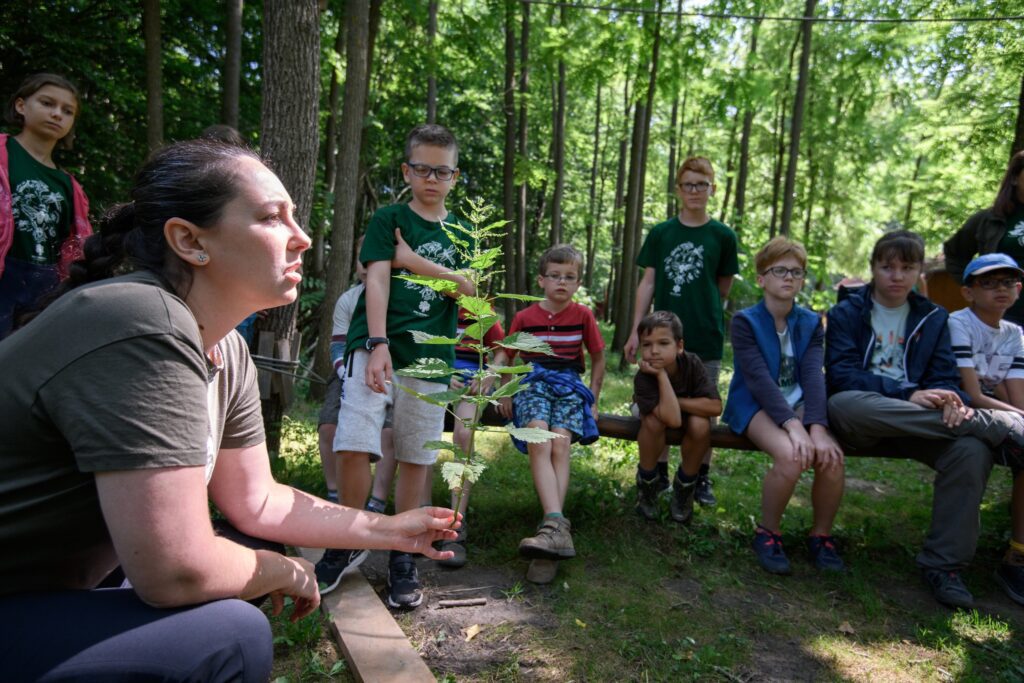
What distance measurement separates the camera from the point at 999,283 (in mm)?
3846

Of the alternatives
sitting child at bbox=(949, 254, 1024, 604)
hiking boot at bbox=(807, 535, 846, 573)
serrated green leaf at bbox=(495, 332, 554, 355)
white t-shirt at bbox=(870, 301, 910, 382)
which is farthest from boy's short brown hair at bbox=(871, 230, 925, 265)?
→ serrated green leaf at bbox=(495, 332, 554, 355)

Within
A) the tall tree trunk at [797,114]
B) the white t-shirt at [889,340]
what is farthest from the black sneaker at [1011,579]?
the tall tree trunk at [797,114]

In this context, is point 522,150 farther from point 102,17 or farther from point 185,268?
point 185,268

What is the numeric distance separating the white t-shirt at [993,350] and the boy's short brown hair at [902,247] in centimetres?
46

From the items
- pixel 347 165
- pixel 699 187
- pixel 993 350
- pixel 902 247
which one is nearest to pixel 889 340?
pixel 902 247

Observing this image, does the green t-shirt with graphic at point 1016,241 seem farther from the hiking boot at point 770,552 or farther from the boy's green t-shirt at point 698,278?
the hiking boot at point 770,552

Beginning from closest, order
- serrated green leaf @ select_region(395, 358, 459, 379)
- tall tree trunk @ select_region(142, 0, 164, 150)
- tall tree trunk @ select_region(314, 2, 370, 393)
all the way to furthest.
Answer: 1. serrated green leaf @ select_region(395, 358, 459, 379)
2. tall tree trunk @ select_region(314, 2, 370, 393)
3. tall tree trunk @ select_region(142, 0, 164, 150)

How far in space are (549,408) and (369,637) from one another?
1.62m

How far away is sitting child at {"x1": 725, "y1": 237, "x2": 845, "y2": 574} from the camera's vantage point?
3652 millimetres

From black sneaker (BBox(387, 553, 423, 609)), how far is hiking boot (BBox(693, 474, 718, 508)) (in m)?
2.19

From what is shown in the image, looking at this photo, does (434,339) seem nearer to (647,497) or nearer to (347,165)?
(647,497)

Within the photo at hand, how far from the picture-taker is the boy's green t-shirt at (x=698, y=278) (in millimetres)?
4562

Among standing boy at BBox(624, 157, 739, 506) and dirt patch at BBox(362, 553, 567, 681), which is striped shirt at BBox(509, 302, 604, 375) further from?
dirt patch at BBox(362, 553, 567, 681)

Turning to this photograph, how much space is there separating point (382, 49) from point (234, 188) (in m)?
14.4
